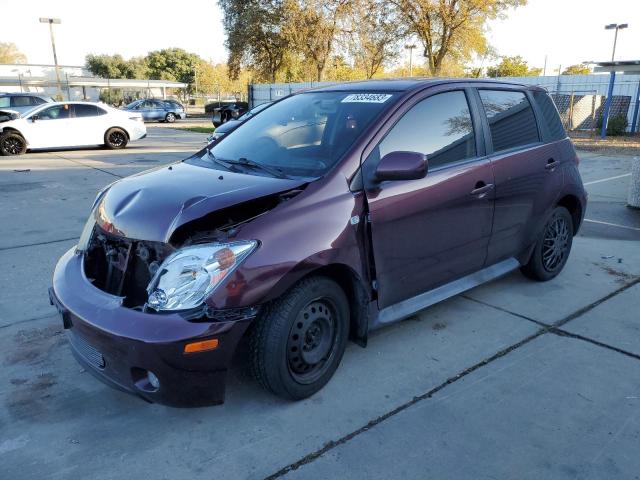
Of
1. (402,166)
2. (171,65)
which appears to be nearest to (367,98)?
(402,166)

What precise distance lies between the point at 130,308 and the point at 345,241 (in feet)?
3.86

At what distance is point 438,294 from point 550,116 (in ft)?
7.18

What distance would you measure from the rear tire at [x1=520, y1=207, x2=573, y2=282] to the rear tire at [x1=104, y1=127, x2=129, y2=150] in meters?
14.4

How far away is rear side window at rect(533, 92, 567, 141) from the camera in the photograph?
4.62m

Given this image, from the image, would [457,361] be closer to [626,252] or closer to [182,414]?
[182,414]

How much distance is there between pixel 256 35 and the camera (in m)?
35.5

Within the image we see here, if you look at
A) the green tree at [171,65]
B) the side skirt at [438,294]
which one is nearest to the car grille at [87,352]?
the side skirt at [438,294]

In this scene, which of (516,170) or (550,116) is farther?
(550,116)

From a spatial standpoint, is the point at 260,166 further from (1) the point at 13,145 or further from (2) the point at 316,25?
(2) the point at 316,25

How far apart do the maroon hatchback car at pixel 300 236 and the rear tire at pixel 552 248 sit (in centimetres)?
37

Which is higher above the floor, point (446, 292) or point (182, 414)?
point (446, 292)

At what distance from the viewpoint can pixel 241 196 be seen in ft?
9.14

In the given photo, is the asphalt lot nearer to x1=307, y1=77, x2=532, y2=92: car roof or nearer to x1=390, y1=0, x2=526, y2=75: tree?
x1=307, y1=77, x2=532, y2=92: car roof

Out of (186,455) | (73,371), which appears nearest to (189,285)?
(186,455)
